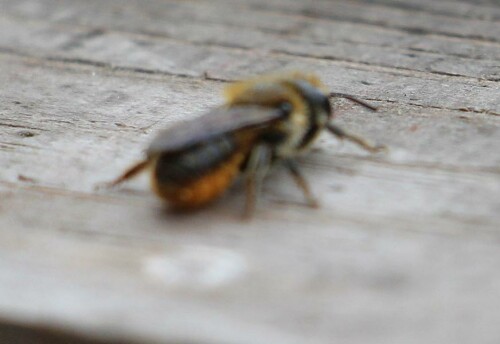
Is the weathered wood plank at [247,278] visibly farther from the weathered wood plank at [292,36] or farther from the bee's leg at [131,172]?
the weathered wood plank at [292,36]

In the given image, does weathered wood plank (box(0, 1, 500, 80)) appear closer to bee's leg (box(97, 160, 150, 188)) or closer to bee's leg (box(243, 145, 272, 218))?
bee's leg (box(243, 145, 272, 218))

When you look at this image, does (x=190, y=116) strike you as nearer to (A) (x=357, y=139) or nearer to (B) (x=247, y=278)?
(A) (x=357, y=139)

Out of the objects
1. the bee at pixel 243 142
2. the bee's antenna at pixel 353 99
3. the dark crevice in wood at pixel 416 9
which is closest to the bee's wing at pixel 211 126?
the bee at pixel 243 142

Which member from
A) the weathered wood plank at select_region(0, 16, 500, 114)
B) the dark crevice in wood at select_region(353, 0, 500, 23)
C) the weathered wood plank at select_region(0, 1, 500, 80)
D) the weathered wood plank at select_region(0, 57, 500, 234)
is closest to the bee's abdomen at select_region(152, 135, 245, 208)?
the weathered wood plank at select_region(0, 57, 500, 234)

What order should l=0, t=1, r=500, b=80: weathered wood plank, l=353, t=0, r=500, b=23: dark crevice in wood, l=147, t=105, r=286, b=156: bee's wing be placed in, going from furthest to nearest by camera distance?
1. l=353, t=0, r=500, b=23: dark crevice in wood
2. l=0, t=1, r=500, b=80: weathered wood plank
3. l=147, t=105, r=286, b=156: bee's wing

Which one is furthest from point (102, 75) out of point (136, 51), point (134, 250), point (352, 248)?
point (352, 248)

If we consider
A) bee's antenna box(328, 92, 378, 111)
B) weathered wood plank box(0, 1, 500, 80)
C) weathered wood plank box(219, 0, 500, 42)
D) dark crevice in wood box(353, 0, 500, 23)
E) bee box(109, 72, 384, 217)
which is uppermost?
dark crevice in wood box(353, 0, 500, 23)
